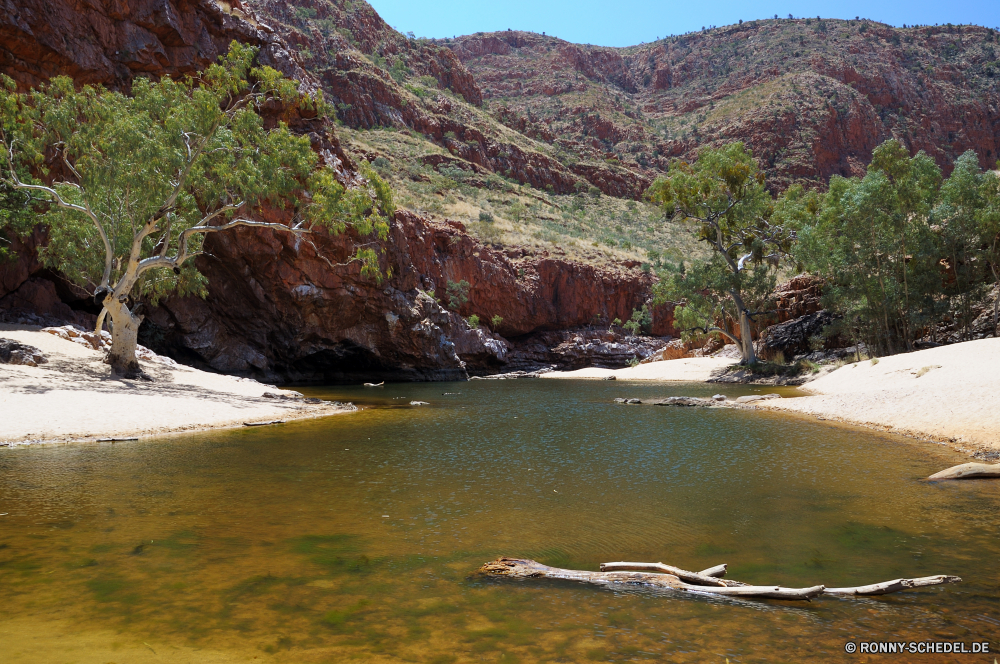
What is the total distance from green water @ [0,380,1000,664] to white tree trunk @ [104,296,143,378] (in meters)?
9.40

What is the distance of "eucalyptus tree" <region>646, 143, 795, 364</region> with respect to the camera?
36750 millimetres

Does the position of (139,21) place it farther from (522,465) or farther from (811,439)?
(811,439)

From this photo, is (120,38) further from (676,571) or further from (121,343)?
(676,571)

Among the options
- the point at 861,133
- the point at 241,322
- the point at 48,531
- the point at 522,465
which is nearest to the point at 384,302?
the point at 241,322

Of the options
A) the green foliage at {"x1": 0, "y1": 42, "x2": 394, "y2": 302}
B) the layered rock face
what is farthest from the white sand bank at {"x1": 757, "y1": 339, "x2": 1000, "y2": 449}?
the layered rock face

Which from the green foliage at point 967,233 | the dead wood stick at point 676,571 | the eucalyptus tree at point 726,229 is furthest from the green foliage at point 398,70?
the dead wood stick at point 676,571

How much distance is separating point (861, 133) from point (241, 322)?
389 feet

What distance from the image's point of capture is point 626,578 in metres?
4.88

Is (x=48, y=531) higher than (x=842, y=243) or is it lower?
lower

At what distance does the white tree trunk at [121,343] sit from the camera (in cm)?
1928

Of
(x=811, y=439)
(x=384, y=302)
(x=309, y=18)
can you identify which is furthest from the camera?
(x=309, y=18)

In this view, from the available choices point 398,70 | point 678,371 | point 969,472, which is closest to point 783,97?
point 398,70

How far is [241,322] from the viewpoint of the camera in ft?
120

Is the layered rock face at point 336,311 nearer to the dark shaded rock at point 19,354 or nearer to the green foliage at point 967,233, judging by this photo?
the dark shaded rock at point 19,354
